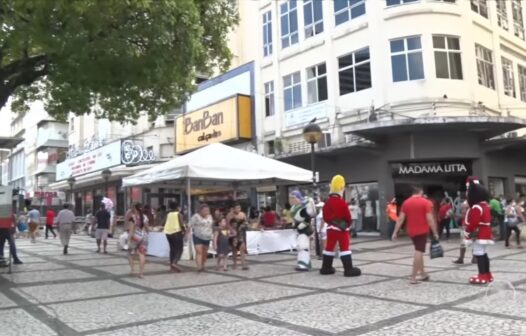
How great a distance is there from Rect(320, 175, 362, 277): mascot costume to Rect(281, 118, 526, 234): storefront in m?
9.38

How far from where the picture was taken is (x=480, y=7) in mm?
23719

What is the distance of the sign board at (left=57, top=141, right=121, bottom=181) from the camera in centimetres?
3344

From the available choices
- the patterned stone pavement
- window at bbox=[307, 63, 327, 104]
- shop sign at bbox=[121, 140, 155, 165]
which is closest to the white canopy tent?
the patterned stone pavement

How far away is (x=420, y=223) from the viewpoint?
362 inches

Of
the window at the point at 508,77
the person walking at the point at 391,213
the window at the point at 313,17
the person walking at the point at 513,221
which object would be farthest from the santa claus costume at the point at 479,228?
the window at the point at 508,77

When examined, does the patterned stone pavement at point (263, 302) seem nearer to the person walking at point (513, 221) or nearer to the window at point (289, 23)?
the person walking at point (513, 221)

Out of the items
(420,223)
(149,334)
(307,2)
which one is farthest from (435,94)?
(149,334)

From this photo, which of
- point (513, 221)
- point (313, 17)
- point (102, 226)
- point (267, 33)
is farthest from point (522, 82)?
point (102, 226)

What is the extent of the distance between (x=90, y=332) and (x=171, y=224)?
5929 mm

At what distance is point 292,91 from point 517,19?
12.8 meters

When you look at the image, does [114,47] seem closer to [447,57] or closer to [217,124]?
[447,57]

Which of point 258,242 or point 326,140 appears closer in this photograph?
point 258,242

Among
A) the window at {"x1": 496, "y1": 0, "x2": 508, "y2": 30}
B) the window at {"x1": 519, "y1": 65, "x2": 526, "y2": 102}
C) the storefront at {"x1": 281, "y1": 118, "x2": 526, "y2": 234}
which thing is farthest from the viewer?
the window at {"x1": 519, "y1": 65, "x2": 526, "y2": 102}

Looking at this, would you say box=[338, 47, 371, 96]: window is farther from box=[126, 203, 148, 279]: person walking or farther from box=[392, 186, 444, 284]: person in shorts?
box=[126, 203, 148, 279]: person walking
